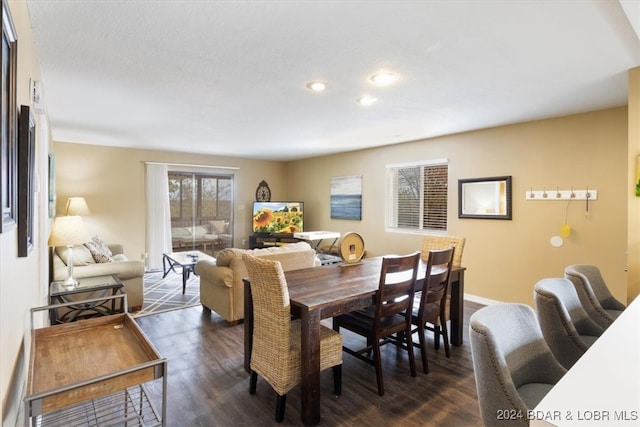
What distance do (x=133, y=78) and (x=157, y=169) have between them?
4158 mm

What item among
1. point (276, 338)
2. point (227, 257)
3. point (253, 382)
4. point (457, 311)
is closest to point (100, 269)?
point (227, 257)

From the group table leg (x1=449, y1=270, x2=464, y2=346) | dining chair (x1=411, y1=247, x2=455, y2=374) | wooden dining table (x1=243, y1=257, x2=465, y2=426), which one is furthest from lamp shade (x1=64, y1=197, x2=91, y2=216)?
table leg (x1=449, y1=270, x2=464, y2=346)

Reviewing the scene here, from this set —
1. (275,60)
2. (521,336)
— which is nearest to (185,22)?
(275,60)

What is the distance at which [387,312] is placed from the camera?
238 centimetres

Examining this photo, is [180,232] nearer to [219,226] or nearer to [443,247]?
[219,226]

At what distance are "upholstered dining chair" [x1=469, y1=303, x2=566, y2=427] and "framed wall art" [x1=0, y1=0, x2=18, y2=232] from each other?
1.57 metres

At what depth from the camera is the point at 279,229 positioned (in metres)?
7.32

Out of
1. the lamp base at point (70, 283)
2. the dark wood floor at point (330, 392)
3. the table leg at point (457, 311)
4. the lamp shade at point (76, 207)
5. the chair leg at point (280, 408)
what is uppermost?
the lamp shade at point (76, 207)

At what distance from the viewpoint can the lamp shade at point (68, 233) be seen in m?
3.02

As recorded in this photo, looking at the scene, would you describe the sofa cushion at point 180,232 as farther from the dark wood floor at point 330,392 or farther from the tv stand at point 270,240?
the dark wood floor at point 330,392

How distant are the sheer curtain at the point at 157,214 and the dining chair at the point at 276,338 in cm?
495

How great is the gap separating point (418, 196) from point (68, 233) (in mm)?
4537

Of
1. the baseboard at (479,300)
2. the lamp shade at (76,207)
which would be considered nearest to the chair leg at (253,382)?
the baseboard at (479,300)

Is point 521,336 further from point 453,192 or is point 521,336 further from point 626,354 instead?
point 453,192
